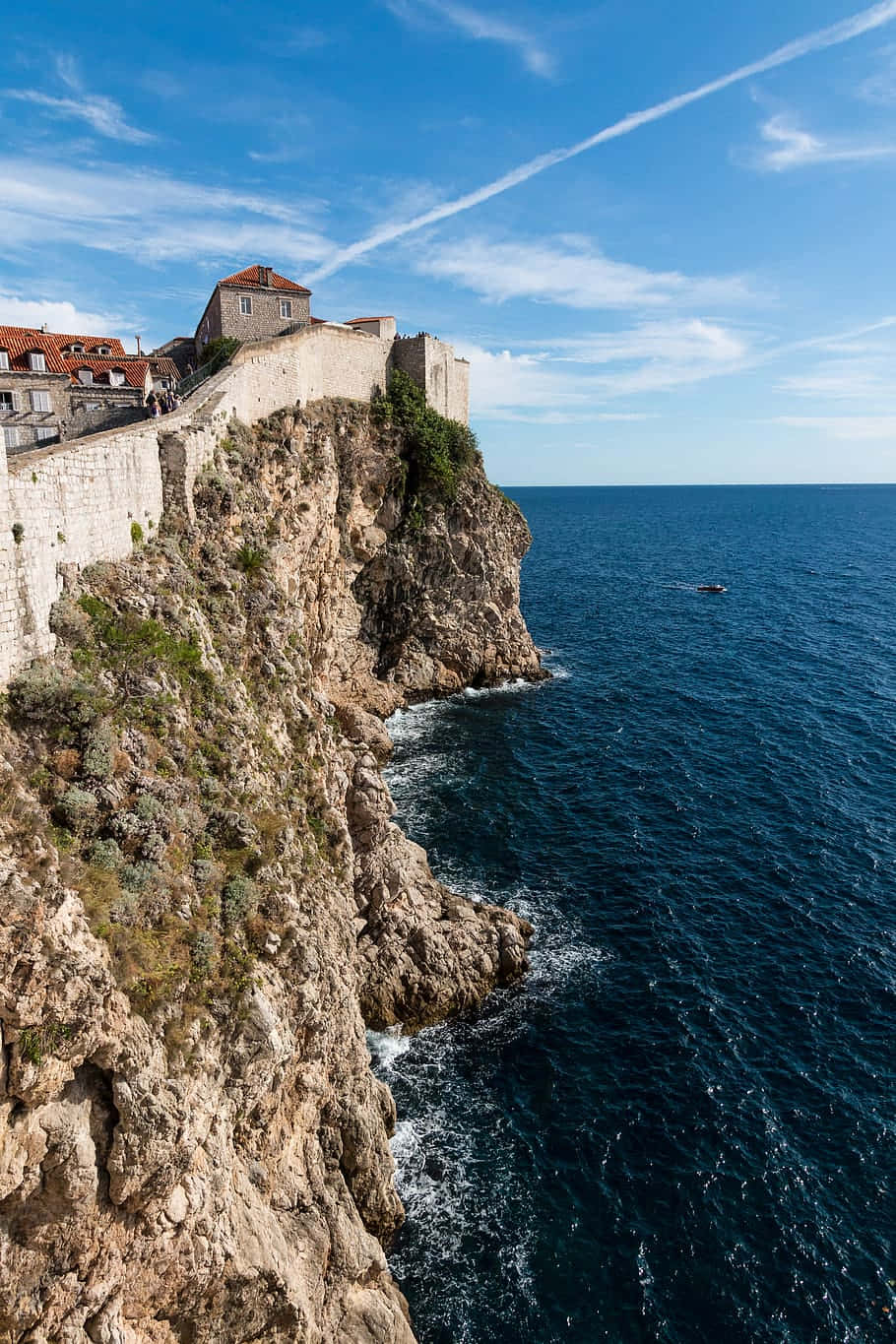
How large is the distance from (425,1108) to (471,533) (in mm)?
39126

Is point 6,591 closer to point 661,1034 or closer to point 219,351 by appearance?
point 661,1034

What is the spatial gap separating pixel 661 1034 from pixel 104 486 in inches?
943

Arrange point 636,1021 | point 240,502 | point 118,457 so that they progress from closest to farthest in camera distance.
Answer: point 118,457 < point 636,1021 < point 240,502

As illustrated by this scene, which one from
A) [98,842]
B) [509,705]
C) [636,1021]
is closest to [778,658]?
[509,705]

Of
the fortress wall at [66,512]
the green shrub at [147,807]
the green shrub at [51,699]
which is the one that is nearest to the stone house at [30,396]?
the fortress wall at [66,512]

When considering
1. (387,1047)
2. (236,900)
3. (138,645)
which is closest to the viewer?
(236,900)

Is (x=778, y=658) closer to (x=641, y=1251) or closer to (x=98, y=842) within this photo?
(x=641, y=1251)

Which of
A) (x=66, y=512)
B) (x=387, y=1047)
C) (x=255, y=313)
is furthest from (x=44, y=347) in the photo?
(x=387, y=1047)

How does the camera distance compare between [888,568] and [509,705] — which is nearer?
[509,705]

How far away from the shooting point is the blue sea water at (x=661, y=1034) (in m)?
17.8

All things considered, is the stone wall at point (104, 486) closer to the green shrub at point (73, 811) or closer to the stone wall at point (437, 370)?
the green shrub at point (73, 811)

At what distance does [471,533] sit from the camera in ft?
176

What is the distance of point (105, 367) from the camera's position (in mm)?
34438

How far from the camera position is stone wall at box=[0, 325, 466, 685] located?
597 inches
